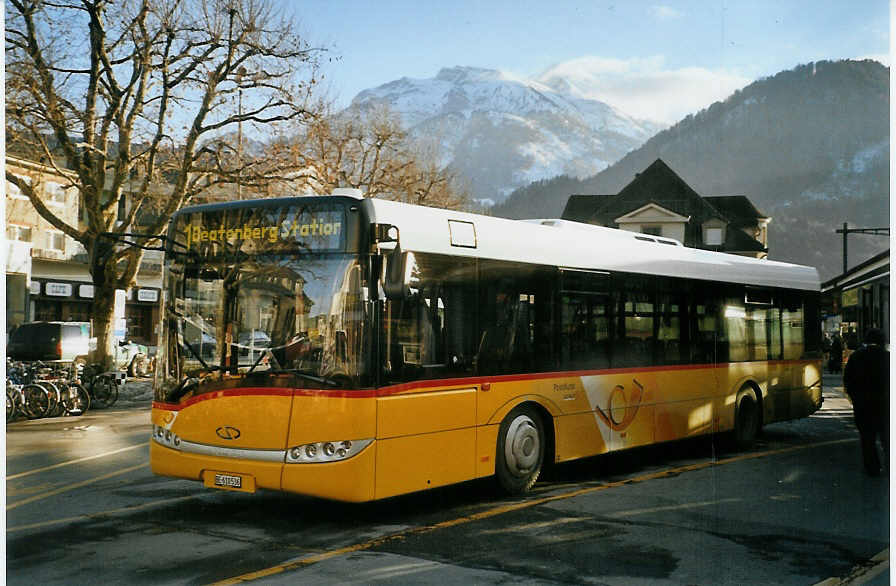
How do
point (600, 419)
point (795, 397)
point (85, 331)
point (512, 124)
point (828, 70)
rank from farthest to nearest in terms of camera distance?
point (512, 124) < point (85, 331) < point (795, 397) < point (828, 70) < point (600, 419)

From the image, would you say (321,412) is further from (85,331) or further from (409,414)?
(85,331)

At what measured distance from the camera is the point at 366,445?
8.25m

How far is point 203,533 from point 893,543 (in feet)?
18.0

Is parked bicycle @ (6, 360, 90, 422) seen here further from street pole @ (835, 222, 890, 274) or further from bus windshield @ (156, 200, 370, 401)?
street pole @ (835, 222, 890, 274)

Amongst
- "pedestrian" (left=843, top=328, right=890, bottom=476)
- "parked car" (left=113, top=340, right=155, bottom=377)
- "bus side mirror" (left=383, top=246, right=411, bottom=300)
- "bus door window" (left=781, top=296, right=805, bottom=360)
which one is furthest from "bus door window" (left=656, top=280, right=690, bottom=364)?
"parked car" (left=113, top=340, right=155, bottom=377)

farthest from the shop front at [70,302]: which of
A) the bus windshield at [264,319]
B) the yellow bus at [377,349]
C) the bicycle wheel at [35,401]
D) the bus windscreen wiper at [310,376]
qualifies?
the bus windscreen wiper at [310,376]

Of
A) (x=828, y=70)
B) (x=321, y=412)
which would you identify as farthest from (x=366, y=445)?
(x=828, y=70)

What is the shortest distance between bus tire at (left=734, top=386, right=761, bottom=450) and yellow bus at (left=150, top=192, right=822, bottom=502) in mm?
3404

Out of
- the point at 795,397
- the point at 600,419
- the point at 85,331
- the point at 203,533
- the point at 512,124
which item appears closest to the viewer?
the point at 203,533

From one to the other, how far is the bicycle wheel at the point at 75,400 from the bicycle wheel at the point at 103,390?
2.09 meters

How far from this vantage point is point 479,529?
27.5ft

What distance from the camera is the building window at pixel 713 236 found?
17.5m

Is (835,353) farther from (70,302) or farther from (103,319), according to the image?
(70,302)

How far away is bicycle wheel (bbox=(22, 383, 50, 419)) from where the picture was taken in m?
19.2
